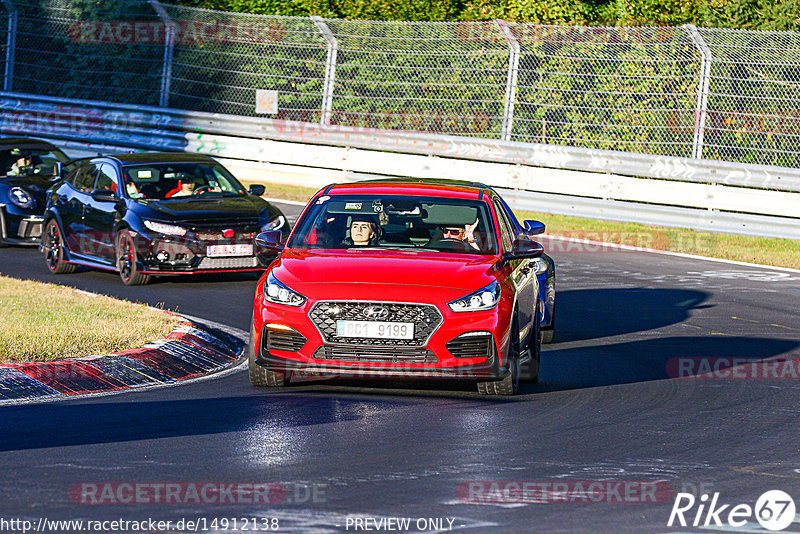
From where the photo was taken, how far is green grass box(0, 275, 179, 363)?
10.7 m

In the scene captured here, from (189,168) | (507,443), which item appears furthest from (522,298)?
(189,168)

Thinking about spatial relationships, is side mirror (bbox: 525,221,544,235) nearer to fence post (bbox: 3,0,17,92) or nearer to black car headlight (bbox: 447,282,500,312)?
black car headlight (bbox: 447,282,500,312)

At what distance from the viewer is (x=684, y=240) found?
20891mm

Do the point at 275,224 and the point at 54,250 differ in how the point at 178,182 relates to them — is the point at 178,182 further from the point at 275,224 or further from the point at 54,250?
the point at 54,250

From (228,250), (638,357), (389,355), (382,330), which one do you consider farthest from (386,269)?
(228,250)

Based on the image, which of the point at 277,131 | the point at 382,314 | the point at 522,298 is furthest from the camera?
the point at 277,131

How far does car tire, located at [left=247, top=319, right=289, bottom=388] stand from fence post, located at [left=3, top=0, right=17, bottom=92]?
22.5 metres

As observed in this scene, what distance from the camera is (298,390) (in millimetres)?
9953

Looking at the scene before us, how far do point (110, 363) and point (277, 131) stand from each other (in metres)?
16.7

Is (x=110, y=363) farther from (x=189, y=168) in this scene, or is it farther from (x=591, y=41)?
(x=591, y=41)

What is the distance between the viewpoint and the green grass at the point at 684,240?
19.5 meters

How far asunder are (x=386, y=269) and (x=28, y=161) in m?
11.7

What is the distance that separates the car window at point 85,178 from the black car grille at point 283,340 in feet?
26.3

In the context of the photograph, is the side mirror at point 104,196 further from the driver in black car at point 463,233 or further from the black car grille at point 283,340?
the black car grille at point 283,340
